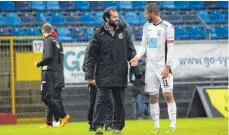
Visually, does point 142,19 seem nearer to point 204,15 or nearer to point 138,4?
point 138,4

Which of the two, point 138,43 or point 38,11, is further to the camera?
point 38,11

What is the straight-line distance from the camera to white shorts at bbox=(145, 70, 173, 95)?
1173 cm

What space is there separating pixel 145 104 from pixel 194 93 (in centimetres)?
188

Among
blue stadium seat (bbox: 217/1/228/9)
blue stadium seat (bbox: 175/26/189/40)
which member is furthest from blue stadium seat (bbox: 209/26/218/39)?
blue stadium seat (bbox: 217/1/228/9)

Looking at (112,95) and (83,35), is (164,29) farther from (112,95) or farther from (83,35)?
(83,35)

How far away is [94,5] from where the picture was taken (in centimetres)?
2630

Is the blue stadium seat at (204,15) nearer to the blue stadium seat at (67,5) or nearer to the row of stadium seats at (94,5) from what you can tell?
the row of stadium seats at (94,5)

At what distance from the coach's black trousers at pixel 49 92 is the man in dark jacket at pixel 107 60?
4339 millimetres

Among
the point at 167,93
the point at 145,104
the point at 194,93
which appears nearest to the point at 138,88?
the point at 145,104

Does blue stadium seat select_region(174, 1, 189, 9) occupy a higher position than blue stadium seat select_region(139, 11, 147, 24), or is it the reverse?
blue stadium seat select_region(174, 1, 189, 9)

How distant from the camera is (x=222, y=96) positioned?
2136 centimetres

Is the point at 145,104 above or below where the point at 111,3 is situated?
below

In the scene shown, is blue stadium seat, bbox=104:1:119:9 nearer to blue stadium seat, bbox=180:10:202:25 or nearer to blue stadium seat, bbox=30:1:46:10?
blue stadium seat, bbox=30:1:46:10

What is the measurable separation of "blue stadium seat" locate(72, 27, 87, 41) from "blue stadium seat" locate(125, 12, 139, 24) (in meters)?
3.36
